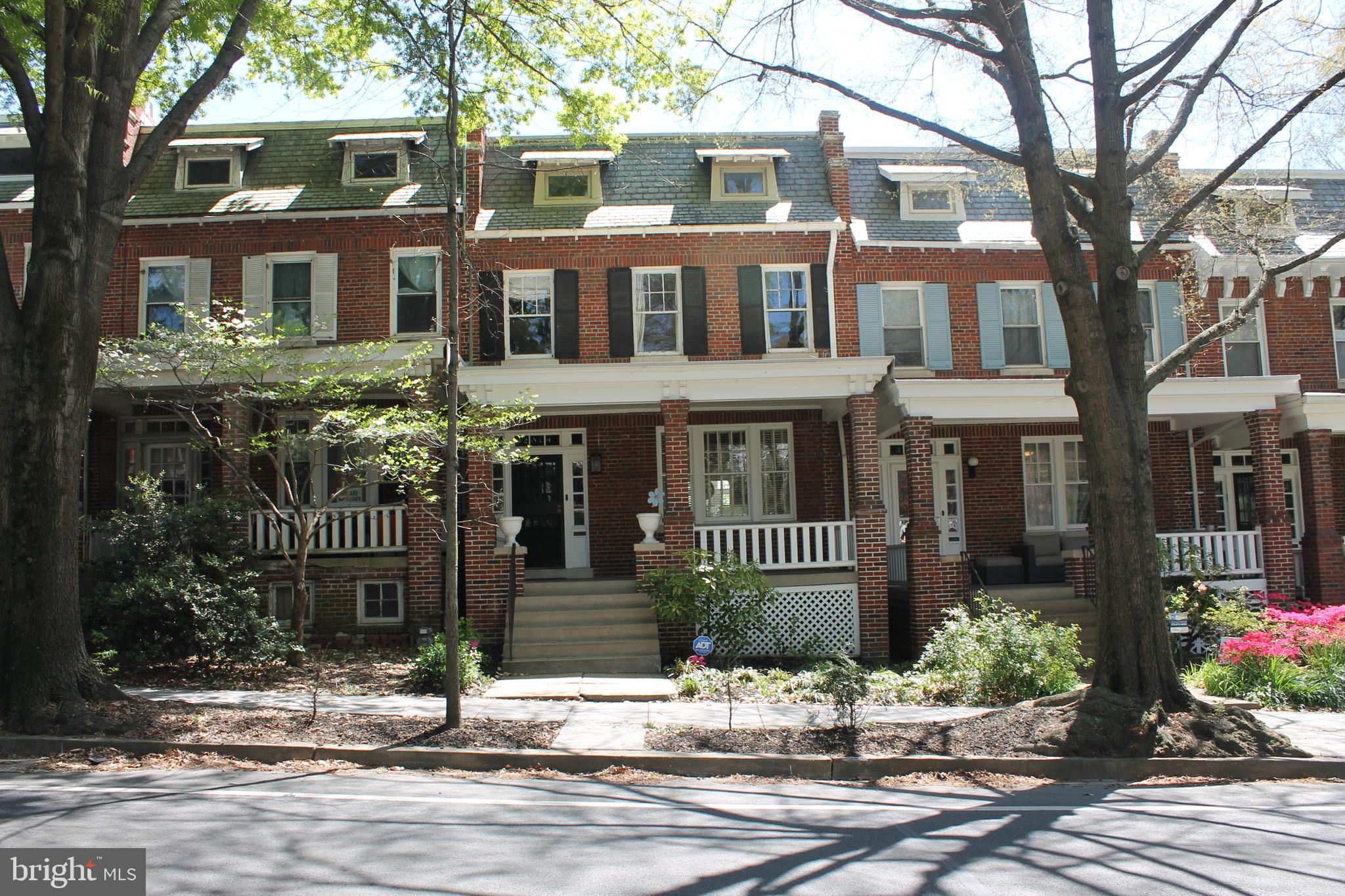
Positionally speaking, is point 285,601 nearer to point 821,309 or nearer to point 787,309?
point 787,309

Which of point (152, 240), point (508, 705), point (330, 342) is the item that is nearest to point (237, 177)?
point (152, 240)

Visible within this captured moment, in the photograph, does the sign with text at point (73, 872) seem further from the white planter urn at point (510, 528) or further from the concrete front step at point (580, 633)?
the white planter urn at point (510, 528)

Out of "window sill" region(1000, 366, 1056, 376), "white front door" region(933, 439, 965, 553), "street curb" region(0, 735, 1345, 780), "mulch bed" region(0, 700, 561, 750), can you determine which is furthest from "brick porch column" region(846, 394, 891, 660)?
"mulch bed" region(0, 700, 561, 750)

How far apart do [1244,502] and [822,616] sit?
10070 mm

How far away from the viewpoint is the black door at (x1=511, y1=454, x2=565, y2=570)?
16594 mm

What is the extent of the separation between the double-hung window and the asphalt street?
1013cm

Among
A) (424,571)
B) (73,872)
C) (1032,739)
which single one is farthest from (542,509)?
(73,872)

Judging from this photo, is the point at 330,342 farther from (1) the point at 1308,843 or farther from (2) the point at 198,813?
(1) the point at 1308,843

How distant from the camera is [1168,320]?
56.0ft

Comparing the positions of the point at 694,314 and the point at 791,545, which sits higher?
the point at 694,314

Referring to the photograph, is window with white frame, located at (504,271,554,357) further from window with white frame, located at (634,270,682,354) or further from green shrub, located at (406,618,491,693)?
green shrub, located at (406,618,491,693)

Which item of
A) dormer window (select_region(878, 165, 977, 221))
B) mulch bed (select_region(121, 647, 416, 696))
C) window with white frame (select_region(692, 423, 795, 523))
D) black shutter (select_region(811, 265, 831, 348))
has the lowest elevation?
mulch bed (select_region(121, 647, 416, 696))

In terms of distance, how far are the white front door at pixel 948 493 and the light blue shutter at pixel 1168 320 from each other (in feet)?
13.4

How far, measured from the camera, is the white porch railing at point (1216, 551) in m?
14.8
